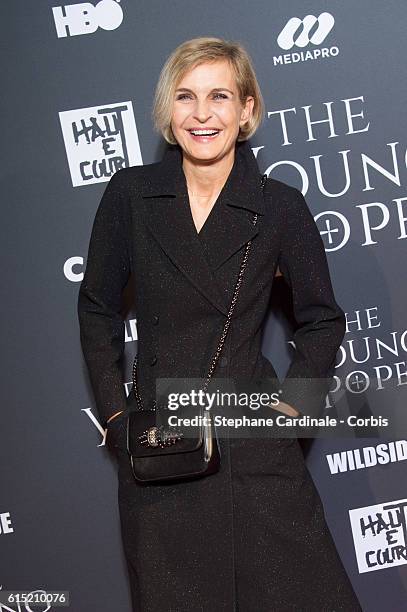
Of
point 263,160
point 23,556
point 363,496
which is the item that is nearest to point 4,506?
point 23,556

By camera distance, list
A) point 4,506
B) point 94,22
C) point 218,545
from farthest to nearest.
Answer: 1. point 4,506
2. point 94,22
3. point 218,545

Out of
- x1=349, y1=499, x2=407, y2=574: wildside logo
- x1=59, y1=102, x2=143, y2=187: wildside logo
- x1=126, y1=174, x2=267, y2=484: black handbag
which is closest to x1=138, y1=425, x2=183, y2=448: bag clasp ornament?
x1=126, y1=174, x2=267, y2=484: black handbag

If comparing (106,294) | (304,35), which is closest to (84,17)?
(304,35)

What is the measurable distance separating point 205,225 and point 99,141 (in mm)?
623

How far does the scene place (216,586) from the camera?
2.09 meters

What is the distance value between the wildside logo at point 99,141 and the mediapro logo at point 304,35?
48 cm

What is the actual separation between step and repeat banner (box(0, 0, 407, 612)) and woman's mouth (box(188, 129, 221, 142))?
20.7 inches

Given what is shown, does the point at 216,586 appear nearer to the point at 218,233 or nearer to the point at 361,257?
the point at 218,233

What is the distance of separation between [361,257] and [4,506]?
134 centimetres

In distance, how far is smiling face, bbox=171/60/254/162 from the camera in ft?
6.79

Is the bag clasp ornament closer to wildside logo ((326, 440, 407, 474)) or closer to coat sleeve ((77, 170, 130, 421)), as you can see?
coat sleeve ((77, 170, 130, 421))

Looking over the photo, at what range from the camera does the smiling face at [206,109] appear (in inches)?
81.4

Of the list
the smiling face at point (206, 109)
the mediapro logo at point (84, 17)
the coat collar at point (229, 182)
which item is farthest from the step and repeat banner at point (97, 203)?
the smiling face at point (206, 109)
